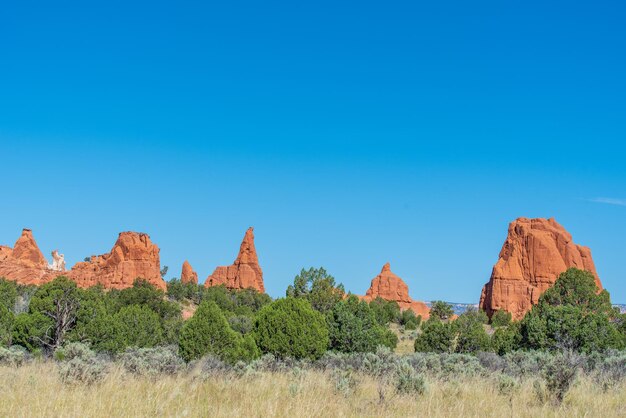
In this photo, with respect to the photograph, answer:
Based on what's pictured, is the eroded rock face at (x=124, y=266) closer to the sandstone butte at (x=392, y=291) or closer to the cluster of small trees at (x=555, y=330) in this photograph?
the sandstone butte at (x=392, y=291)

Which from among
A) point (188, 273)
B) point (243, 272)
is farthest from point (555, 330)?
point (188, 273)

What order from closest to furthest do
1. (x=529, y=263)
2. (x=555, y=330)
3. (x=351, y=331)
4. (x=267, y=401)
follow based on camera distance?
(x=267, y=401), (x=351, y=331), (x=555, y=330), (x=529, y=263)

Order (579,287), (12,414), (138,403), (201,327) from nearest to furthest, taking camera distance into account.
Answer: (12,414) < (138,403) < (201,327) < (579,287)

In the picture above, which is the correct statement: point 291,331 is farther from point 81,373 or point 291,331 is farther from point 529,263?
point 529,263

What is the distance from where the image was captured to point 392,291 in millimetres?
122750

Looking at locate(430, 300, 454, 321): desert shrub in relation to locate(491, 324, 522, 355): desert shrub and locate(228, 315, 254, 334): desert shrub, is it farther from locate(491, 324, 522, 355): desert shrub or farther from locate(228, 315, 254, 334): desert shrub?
locate(491, 324, 522, 355): desert shrub

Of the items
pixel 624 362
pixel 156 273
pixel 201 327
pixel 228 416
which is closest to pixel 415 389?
pixel 228 416

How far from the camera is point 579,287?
44469 millimetres

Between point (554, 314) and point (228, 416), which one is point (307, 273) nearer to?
point (554, 314)

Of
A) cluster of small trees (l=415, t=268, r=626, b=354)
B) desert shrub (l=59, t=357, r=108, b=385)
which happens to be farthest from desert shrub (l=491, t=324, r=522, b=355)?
desert shrub (l=59, t=357, r=108, b=385)

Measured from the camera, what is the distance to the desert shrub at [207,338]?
23.8 meters

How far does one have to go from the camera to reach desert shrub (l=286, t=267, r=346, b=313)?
156 ft

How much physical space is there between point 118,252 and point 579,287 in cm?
7402

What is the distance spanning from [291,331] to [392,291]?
321 feet
